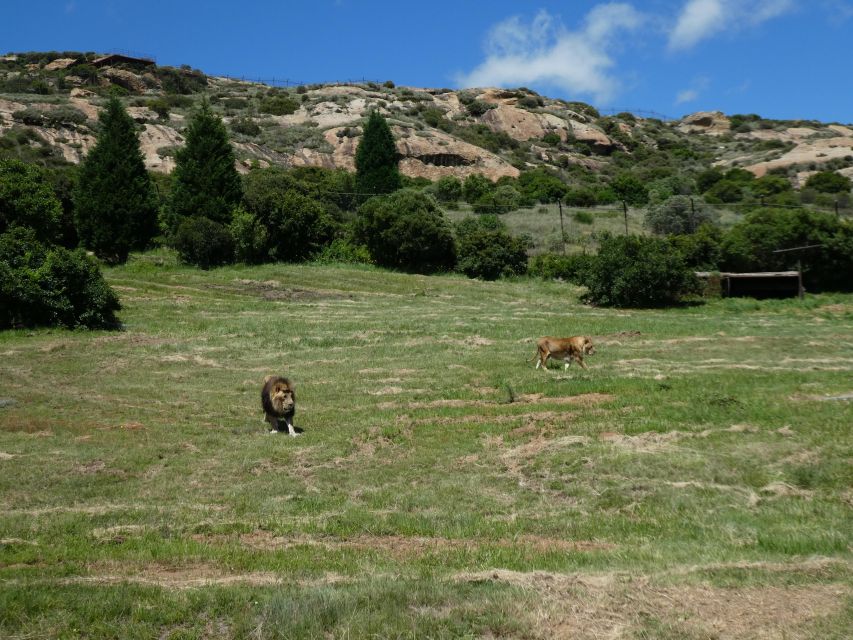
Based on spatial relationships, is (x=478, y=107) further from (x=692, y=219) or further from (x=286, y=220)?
(x=286, y=220)

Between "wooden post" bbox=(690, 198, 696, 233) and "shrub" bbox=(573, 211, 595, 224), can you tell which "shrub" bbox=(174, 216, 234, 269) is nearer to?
"shrub" bbox=(573, 211, 595, 224)

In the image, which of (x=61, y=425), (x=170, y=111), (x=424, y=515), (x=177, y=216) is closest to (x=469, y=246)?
(x=177, y=216)

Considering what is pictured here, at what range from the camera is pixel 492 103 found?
152m

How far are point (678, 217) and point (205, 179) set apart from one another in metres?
45.0

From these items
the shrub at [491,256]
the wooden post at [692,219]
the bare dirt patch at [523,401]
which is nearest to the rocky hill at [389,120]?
the wooden post at [692,219]

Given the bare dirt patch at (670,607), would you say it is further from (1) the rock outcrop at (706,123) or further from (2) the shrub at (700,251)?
(1) the rock outcrop at (706,123)

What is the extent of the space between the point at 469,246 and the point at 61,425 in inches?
1812

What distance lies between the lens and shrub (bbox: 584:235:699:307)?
47.9 meters

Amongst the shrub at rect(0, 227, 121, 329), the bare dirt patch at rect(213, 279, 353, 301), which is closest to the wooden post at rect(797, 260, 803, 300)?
the bare dirt patch at rect(213, 279, 353, 301)

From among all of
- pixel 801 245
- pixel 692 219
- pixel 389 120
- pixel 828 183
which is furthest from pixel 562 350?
pixel 389 120

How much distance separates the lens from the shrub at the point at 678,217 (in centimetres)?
7250

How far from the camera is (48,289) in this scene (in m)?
32.7

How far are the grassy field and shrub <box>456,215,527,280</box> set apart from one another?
30.2m

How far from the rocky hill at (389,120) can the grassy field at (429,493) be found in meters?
72.4
